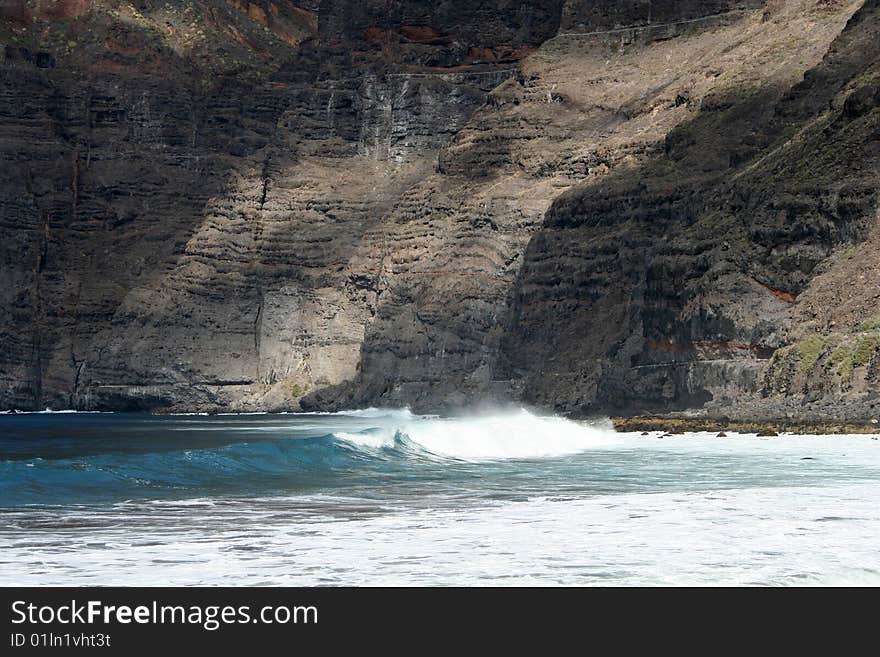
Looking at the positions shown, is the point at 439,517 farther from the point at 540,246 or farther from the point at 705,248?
the point at 540,246

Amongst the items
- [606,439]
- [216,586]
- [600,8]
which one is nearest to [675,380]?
[606,439]

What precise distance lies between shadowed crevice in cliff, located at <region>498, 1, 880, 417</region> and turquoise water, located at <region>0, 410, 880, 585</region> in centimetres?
2789

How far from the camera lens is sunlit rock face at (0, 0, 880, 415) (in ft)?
310

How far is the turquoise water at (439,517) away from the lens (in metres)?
26.9

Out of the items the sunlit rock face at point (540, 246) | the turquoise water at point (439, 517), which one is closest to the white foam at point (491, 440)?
the turquoise water at point (439, 517)

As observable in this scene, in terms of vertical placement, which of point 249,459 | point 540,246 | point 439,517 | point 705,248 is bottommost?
point 439,517

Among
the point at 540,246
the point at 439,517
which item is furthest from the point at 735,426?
the point at 540,246

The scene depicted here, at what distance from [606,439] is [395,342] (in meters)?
76.0

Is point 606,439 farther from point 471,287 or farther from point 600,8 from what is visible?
point 600,8

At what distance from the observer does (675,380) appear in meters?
99.0

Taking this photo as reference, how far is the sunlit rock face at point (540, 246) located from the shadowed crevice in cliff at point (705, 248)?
243 mm

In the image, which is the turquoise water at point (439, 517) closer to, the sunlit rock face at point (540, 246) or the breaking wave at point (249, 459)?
the breaking wave at point (249, 459)

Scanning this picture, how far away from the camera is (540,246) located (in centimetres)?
14775

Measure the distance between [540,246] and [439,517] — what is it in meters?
113
